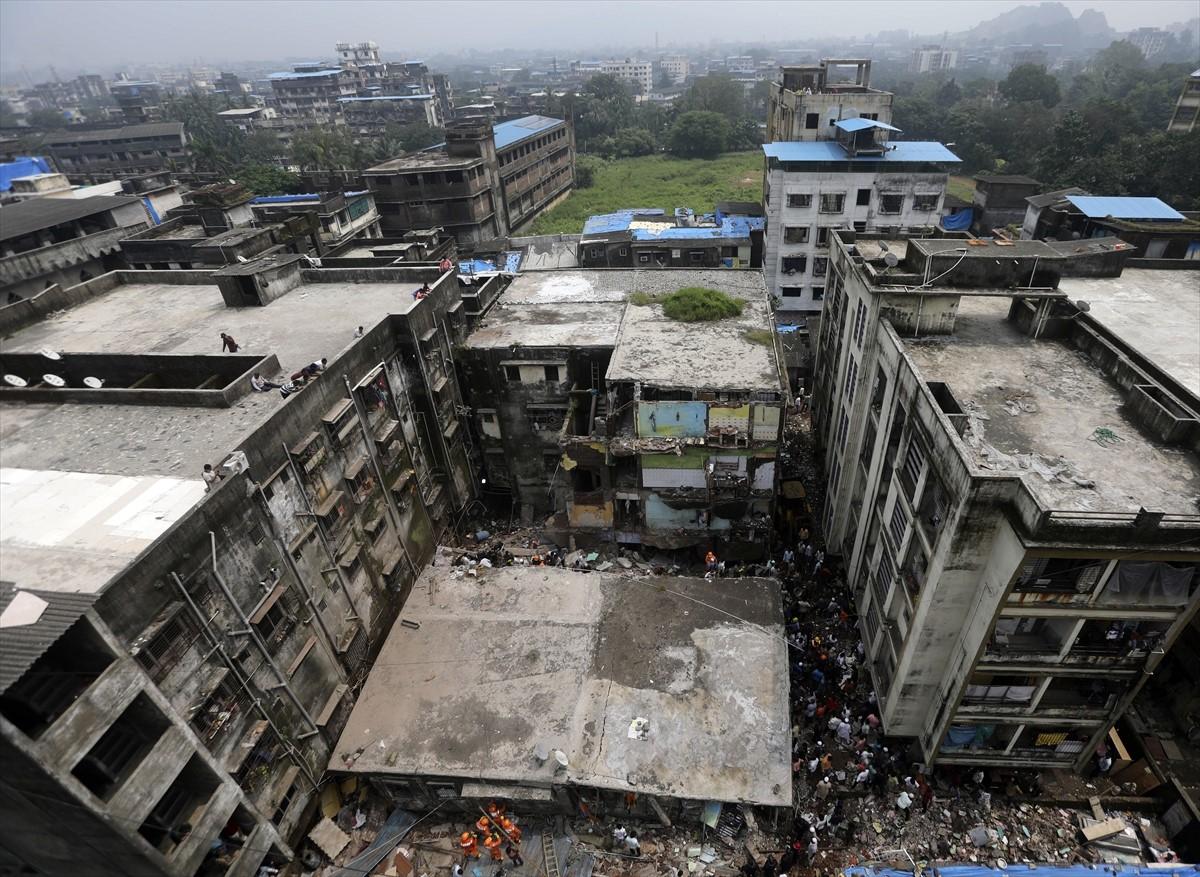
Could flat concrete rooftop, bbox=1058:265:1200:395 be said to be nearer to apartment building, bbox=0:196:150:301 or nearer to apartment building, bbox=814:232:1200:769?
apartment building, bbox=814:232:1200:769

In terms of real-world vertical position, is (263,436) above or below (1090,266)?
above

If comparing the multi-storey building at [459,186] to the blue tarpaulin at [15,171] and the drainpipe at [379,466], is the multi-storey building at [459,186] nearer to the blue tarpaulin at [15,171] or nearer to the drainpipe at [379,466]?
the drainpipe at [379,466]

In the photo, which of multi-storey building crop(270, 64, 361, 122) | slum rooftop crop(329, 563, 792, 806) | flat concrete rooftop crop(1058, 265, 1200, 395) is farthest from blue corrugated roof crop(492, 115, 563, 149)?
multi-storey building crop(270, 64, 361, 122)

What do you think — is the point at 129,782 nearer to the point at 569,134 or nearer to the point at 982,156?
the point at 569,134

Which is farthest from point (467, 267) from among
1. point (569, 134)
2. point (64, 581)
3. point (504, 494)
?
point (569, 134)

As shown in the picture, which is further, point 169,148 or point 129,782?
point 169,148

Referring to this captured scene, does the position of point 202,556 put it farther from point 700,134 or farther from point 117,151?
point 117,151

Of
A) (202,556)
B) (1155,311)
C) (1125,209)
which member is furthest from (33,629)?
(1125,209)
